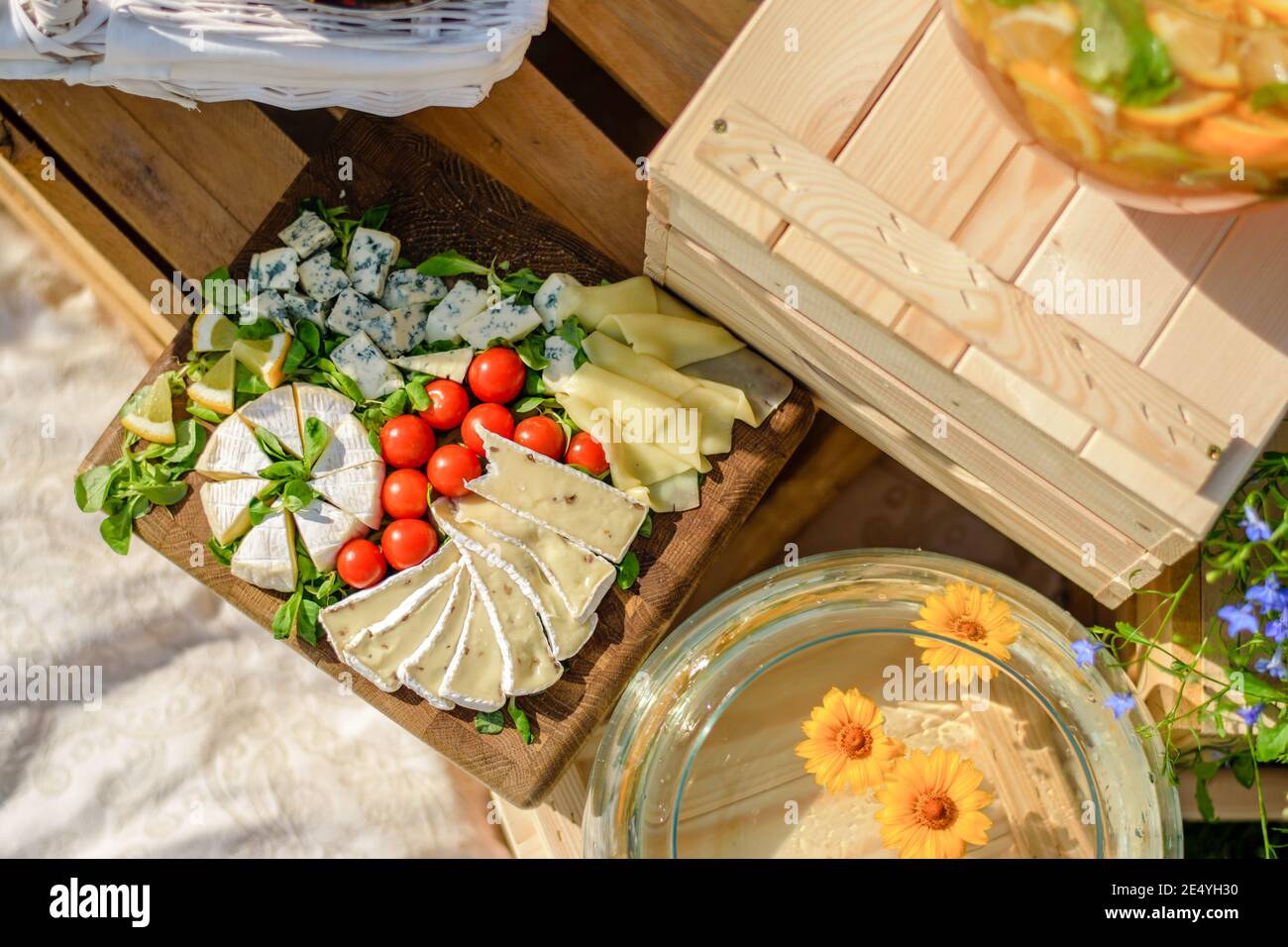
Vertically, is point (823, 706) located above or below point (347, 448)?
below

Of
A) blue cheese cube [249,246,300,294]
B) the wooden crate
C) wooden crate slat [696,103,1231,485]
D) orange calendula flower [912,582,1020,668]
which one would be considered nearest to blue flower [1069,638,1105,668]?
orange calendula flower [912,582,1020,668]

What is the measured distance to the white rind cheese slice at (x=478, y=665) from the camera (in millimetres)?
1239

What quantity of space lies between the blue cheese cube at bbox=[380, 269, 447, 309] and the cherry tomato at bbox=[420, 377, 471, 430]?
94 millimetres

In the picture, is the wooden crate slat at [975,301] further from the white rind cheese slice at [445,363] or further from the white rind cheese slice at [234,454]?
the white rind cheese slice at [234,454]

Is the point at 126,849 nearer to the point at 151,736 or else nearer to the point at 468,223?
the point at 151,736

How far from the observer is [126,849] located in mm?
Result: 1388

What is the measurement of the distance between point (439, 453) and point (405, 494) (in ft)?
0.19

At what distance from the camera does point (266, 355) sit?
1.25m

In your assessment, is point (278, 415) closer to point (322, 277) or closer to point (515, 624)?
point (322, 277)

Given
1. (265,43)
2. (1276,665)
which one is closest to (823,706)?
(1276,665)

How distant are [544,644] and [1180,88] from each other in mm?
823

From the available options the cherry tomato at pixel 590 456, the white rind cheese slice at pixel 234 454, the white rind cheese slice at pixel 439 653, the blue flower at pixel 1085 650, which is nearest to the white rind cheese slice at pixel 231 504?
the white rind cheese slice at pixel 234 454
